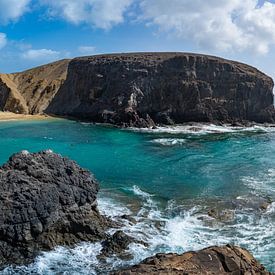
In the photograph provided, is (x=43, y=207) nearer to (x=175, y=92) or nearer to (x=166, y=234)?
(x=166, y=234)

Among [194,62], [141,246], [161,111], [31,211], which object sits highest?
[194,62]

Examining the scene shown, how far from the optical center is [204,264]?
14.6 metres

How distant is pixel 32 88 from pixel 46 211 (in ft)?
300

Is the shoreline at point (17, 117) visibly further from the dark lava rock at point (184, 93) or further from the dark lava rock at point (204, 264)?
the dark lava rock at point (204, 264)

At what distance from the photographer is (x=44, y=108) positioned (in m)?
102

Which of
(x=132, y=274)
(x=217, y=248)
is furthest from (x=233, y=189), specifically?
(x=132, y=274)

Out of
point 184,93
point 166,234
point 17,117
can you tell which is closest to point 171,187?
point 166,234

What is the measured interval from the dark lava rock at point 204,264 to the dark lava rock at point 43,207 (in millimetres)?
8668

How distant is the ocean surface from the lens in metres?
22.9

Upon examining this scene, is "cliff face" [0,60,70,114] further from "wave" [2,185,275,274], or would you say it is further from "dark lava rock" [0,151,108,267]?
"dark lava rock" [0,151,108,267]

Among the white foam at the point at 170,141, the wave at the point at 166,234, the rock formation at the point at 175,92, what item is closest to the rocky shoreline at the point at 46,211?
the wave at the point at 166,234

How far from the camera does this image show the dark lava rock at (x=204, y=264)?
45.8 feet

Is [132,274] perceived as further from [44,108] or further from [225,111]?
[44,108]

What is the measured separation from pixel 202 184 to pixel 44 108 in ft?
235
